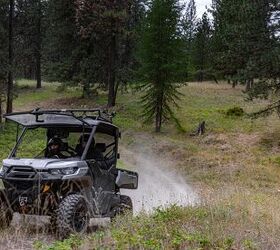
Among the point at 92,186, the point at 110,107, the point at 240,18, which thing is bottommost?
the point at 110,107

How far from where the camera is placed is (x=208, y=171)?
73.0 ft

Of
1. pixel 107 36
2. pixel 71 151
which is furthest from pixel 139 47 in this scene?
pixel 71 151

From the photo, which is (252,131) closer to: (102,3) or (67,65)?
(102,3)

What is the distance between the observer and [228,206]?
8.58 meters

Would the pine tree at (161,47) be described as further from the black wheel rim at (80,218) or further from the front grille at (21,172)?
the black wheel rim at (80,218)

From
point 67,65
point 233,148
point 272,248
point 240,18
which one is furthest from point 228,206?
point 67,65

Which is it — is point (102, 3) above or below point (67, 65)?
above

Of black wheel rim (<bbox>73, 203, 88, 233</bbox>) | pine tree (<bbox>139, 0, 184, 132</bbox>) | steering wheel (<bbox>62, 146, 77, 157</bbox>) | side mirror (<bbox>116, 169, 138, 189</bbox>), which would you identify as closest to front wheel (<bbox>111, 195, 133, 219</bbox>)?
side mirror (<bbox>116, 169, 138, 189</bbox>)

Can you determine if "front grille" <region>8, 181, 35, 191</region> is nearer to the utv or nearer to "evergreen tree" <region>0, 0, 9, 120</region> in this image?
the utv

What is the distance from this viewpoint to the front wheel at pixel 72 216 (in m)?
8.08

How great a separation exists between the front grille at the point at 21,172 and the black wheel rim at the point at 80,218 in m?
1.02

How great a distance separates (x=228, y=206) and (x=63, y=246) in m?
3.56

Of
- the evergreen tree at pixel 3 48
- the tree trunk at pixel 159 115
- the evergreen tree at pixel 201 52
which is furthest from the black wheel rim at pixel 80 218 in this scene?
the evergreen tree at pixel 201 52

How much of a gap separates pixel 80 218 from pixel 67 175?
0.84 metres
